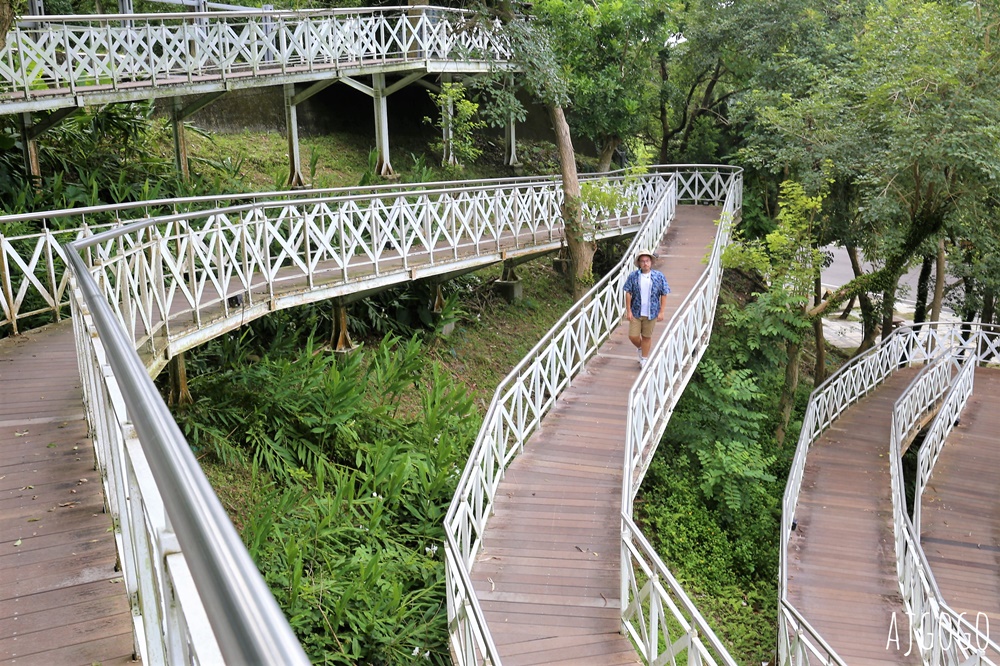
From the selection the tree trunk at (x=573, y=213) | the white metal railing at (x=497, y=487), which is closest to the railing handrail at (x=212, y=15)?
the tree trunk at (x=573, y=213)

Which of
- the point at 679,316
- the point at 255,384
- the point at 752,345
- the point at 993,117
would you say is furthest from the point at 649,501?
the point at 993,117

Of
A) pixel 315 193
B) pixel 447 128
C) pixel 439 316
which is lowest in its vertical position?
pixel 439 316

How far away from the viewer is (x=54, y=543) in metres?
3.81

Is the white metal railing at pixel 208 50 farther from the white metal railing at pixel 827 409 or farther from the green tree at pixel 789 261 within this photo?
the white metal railing at pixel 827 409

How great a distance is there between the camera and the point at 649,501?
12.9 meters

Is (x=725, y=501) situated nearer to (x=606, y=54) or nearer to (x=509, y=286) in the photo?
(x=509, y=286)

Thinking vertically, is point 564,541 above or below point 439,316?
below

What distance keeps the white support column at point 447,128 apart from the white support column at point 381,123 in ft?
4.12

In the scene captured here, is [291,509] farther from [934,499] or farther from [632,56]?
[632,56]

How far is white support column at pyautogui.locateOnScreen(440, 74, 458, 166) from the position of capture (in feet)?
57.2

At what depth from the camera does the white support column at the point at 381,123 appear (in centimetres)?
1753

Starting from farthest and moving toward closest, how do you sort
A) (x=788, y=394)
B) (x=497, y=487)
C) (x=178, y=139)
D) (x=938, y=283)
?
1. (x=938, y=283)
2. (x=788, y=394)
3. (x=178, y=139)
4. (x=497, y=487)

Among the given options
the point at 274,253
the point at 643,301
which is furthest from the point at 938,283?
the point at 274,253

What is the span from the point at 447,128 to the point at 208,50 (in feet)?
20.4
